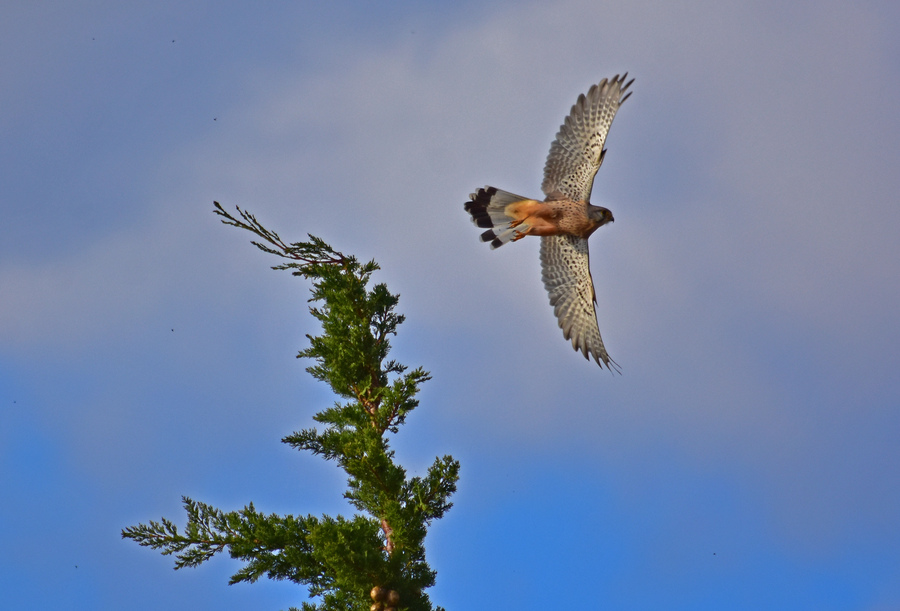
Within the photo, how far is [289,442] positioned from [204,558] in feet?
3.46

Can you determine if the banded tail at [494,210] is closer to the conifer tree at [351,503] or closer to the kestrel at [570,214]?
the kestrel at [570,214]

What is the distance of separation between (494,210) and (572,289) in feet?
4.20

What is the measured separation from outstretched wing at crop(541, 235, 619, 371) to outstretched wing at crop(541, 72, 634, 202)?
1.89 ft

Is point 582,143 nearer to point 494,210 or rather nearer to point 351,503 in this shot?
point 494,210

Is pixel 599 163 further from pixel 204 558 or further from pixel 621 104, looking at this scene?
pixel 204 558

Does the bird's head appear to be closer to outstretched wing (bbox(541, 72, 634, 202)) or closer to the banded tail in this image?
outstretched wing (bbox(541, 72, 634, 202))

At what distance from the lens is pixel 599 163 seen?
9922 mm

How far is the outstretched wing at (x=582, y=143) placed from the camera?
394 inches

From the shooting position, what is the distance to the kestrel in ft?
31.8

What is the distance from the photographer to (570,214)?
9.82 m

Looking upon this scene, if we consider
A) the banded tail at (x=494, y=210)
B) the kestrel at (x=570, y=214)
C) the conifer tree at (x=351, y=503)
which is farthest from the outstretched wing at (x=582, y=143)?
the conifer tree at (x=351, y=503)

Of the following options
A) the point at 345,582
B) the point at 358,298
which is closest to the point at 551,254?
the point at 358,298

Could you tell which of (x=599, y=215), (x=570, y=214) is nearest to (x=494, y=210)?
(x=570, y=214)

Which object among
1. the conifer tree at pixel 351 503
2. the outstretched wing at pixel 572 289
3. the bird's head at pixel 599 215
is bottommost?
the conifer tree at pixel 351 503
